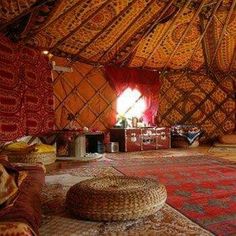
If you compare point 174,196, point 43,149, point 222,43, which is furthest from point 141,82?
point 174,196

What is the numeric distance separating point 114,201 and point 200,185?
108cm

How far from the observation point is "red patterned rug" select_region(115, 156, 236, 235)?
1.58 metres

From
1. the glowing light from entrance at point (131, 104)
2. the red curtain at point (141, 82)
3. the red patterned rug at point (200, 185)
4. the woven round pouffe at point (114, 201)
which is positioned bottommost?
the red patterned rug at point (200, 185)

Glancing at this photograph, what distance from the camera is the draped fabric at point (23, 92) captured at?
3309 mm

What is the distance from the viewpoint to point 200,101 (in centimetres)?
571

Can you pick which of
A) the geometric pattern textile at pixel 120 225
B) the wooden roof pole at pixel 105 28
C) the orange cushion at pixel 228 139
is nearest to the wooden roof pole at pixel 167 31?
the wooden roof pole at pixel 105 28

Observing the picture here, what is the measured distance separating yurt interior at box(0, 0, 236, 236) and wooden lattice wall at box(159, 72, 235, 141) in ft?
0.07

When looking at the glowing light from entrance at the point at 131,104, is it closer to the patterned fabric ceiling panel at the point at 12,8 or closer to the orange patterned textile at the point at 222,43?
the orange patterned textile at the point at 222,43

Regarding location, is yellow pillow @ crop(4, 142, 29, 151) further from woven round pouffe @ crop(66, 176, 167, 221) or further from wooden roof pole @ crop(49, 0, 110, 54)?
woven round pouffe @ crop(66, 176, 167, 221)

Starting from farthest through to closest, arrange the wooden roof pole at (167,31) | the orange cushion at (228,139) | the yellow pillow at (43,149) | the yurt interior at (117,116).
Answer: the orange cushion at (228,139) < the wooden roof pole at (167,31) < the yellow pillow at (43,149) < the yurt interior at (117,116)

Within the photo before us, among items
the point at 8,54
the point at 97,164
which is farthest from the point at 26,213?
the point at 8,54

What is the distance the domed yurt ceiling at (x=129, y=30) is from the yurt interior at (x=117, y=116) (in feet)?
0.06

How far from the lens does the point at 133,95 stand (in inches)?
205

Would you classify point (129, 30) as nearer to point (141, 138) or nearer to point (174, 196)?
point (141, 138)
